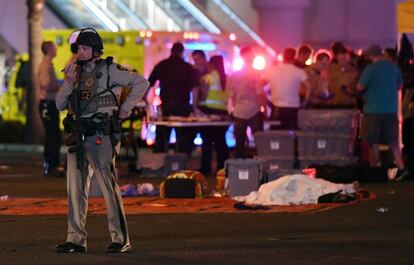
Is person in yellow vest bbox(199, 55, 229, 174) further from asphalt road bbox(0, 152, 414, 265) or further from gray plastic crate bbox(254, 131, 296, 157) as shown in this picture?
asphalt road bbox(0, 152, 414, 265)

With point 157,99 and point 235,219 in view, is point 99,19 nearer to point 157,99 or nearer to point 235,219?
point 157,99

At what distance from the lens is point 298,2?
35.0 m

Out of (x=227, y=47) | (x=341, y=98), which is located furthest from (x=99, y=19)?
(x=341, y=98)

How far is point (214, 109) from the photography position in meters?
22.7

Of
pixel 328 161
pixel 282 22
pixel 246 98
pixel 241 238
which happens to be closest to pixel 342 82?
pixel 328 161

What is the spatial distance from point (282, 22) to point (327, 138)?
15.5 metres

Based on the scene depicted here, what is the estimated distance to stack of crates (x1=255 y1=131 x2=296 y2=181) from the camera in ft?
65.5

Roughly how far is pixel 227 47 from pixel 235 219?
43.8 ft

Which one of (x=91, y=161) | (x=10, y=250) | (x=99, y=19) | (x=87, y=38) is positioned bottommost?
(x=10, y=250)

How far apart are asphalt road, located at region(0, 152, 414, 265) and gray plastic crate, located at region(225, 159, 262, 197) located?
138cm

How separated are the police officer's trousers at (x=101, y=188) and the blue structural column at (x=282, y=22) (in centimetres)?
2332

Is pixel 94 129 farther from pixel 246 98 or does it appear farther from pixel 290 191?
pixel 246 98

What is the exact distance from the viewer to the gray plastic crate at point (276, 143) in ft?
65.5

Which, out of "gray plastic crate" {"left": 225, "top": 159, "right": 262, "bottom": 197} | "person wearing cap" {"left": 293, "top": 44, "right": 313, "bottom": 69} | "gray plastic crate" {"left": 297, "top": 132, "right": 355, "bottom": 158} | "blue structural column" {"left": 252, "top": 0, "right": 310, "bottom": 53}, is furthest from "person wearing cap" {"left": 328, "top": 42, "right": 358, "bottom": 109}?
"blue structural column" {"left": 252, "top": 0, "right": 310, "bottom": 53}
